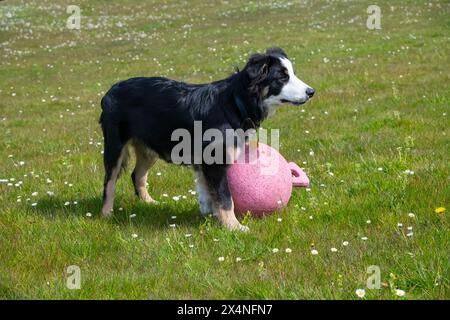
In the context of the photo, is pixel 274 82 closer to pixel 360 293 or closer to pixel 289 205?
pixel 289 205

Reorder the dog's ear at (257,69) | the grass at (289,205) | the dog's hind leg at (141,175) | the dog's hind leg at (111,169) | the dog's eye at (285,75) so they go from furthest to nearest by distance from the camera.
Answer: the dog's hind leg at (141,175), the dog's hind leg at (111,169), the dog's eye at (285,75), the dog's ear at (257,69), the grass at (289,205)

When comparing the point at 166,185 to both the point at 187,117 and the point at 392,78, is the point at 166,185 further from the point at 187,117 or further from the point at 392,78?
the point at 392,78

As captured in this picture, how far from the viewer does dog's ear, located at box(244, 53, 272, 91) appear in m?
6.38

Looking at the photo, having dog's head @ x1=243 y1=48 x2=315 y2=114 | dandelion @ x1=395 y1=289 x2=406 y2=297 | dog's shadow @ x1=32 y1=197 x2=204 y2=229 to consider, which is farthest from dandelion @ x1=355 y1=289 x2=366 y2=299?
dog's shadow @ x1=32 y1=197 x2=204 y2=229

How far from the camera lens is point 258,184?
680 centimetres

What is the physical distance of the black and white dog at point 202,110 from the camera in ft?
21.2

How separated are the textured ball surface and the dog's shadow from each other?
60 cm

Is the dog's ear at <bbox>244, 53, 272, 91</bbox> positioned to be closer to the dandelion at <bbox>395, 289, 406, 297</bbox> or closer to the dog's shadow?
the dog's shadow

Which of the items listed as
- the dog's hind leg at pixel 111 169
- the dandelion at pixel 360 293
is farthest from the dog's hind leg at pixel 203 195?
the dandelion at pixel 360 293

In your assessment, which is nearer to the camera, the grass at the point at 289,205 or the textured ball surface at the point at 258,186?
the grass at the point at 289,205

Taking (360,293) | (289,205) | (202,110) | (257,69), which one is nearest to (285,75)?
(257,69)

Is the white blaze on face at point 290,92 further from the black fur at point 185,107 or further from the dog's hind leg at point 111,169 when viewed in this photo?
the dog's hind leg at point 111,169

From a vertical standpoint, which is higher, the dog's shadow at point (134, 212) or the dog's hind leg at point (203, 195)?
the dog's hind leg at point (203, 195)

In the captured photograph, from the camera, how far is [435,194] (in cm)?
677
